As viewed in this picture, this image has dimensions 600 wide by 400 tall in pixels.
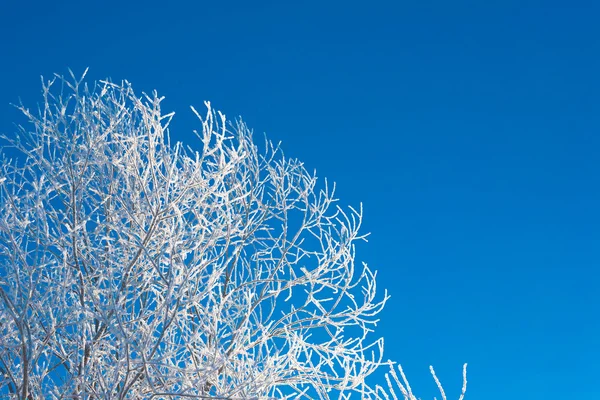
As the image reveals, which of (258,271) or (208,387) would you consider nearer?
(208,387)

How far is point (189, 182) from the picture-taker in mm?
5801

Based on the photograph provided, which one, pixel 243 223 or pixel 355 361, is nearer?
pixel 355 361

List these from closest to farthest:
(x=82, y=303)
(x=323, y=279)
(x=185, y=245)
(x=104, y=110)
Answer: (x=185, y=245) < (x=82, y=303) < (x=104, y=110) < (x=323, y=279)

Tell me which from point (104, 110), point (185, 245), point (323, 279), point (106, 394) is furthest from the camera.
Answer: point (323, 279)

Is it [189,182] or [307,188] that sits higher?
[307,188]

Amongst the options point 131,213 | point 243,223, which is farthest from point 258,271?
point 131,213

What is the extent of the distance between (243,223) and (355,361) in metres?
2.05

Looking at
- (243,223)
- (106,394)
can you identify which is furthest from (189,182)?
(106,394)

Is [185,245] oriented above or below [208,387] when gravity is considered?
above

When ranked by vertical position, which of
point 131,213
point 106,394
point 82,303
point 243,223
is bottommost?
point 106,394

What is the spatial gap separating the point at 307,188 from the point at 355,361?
207cm

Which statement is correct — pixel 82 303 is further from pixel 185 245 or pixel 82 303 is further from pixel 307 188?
pixel 307 188

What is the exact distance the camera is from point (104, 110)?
6.54 m

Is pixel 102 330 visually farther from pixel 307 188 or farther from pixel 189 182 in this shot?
pixel 307 188
